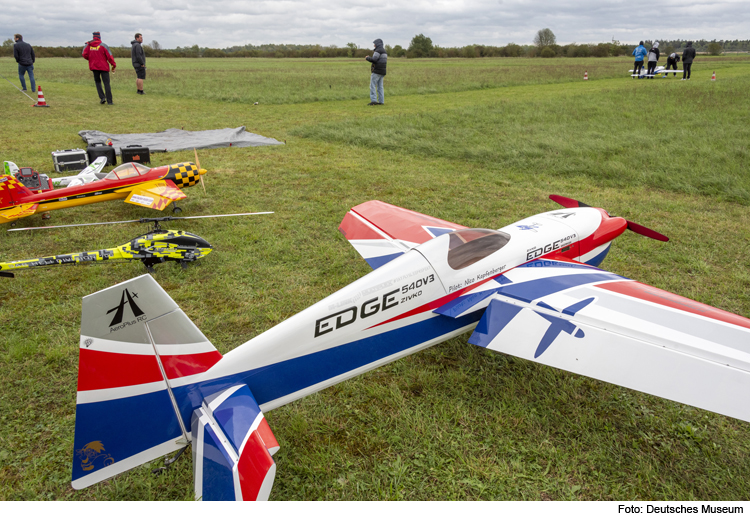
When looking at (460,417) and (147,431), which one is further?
(460,417)

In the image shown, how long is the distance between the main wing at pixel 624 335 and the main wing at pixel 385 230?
1.50 metres

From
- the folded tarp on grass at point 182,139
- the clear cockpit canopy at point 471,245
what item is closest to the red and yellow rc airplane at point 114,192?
the folded tarp on grass at point 182,139

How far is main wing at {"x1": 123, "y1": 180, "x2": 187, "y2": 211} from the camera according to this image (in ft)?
26.2

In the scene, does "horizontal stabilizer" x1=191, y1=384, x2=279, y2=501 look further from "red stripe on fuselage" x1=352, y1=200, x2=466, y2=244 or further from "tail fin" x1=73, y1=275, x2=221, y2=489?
"red stripe on fuselage" x1=352, y1=200, x2=466, y2=244

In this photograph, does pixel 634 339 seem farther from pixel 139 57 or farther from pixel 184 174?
pixel 139 57

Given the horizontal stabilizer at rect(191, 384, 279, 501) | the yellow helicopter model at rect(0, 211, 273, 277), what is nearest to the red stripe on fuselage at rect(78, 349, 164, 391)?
the horizontal stabilizer at rect(191, 384, 279, 501)

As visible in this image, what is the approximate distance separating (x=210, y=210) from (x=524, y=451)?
7182 mm

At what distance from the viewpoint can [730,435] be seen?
12.6 ft

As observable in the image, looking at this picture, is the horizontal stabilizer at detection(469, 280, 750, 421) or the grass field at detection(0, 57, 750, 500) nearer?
the horizontal stabilizer at detection(469, 280, 750, 421)

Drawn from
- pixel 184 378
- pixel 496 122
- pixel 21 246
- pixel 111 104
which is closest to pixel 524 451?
pixel 184 378

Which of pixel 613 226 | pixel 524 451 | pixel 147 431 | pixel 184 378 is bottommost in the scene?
pixel 524 451

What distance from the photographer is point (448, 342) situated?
5102mm

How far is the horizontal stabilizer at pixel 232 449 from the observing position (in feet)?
8.14

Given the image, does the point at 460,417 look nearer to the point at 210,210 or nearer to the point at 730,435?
the point at 730,435
